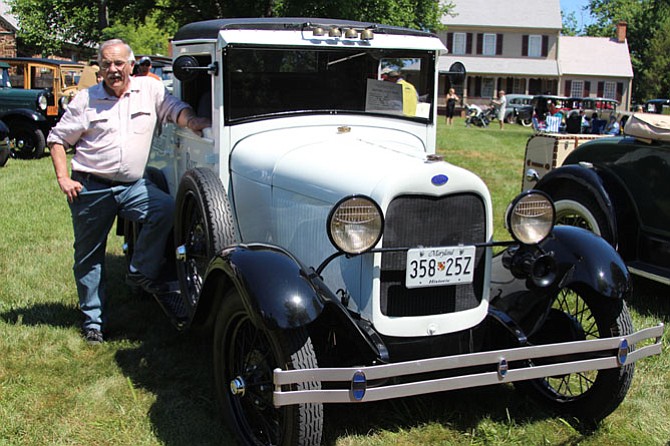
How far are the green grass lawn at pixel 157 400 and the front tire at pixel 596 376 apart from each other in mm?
83

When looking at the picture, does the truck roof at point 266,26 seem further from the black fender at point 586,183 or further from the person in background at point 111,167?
the black fender at point 586,183

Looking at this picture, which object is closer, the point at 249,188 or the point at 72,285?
the point at 249,188

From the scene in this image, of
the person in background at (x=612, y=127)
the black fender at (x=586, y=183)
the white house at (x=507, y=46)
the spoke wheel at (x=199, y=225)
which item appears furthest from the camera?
the white house at (x=507, y=46)

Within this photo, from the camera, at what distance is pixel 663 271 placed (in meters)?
5.30

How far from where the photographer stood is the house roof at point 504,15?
47.9 meters

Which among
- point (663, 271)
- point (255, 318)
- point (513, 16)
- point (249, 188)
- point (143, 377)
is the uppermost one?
point (513, 16)

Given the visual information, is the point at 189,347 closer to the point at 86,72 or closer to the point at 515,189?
the point at 515,189

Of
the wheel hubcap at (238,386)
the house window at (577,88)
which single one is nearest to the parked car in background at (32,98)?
the wheel hubcap at (238,386)

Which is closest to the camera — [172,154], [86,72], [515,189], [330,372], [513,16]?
[330,372]

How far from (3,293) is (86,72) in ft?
23.1

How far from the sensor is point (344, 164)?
347 cm

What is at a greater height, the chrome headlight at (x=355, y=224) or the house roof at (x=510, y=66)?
the house roof at (x=510, y=66)

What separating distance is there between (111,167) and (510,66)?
46851 millimetres

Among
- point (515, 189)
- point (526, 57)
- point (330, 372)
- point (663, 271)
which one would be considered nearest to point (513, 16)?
point (526, 57)
